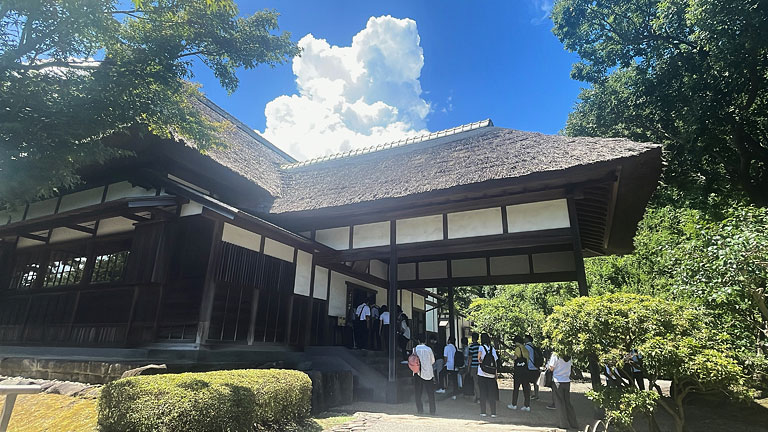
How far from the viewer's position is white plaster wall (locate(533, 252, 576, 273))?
34.9 ft

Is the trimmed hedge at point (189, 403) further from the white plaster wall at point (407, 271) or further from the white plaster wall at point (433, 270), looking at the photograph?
the white plaster wall at point (407, 271)

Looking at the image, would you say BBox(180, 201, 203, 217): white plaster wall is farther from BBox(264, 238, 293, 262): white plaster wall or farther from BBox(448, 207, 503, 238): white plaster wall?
BBox(448, 207, 503, 238): white plaster wall

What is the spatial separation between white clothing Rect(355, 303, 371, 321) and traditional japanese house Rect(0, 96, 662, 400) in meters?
0.48

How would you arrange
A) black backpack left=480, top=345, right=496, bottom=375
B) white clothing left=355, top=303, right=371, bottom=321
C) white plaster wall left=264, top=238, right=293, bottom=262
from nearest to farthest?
black backpack left=480, top=345, right=496, bottom=375 < white plaster wall left=264, top=238, right=293, bottom=262 < white clothing left=355, top=303, right=371, bottom=321

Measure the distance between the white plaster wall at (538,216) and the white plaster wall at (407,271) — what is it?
19.1ft

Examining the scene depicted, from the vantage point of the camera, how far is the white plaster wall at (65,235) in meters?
9.23

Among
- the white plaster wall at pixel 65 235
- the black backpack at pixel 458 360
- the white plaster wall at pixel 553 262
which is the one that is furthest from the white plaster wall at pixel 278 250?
the white plaster wall at pixel 553 262

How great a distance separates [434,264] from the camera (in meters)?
13.1

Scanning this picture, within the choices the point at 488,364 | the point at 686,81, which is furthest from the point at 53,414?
the point at 686,81

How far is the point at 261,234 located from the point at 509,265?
24.3ft

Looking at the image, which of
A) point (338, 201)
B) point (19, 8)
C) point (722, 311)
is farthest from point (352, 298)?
point (19, 8)

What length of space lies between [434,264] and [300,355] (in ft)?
18.9

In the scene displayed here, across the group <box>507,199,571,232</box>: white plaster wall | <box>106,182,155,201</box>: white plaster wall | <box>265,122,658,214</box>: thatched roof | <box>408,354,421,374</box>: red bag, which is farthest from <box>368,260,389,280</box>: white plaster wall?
<box>106,182,155,201</box>: white plaster wall

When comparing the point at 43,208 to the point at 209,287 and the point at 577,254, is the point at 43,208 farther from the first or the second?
the point at 577,254
